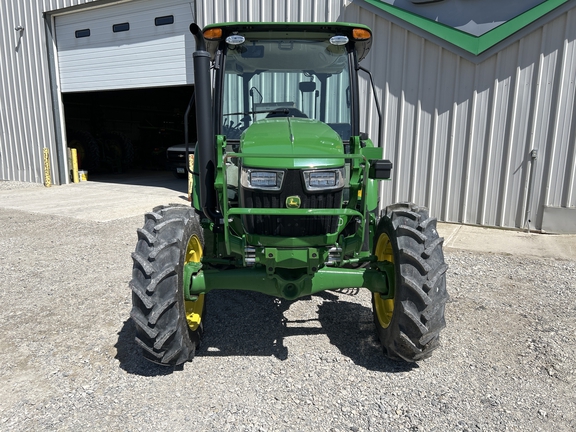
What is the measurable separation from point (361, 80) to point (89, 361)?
632 cm

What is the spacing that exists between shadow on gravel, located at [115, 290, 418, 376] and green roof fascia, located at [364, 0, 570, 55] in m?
4.64

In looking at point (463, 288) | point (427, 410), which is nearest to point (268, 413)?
point (427, 410)

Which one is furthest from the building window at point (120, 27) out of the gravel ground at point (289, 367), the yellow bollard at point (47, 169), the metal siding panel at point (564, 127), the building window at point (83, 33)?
the metal siding panel at point (564, 127)

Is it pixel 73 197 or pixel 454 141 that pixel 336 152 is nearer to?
pixel 454 141

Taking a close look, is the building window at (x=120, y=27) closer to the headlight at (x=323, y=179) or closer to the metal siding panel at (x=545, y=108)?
the metal siding panel at (x=545, y=108)

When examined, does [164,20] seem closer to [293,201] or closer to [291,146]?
[291,146]

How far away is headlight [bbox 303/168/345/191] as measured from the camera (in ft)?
8.96

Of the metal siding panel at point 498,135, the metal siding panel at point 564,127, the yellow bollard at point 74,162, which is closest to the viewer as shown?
the metal siding panel at point 564,127

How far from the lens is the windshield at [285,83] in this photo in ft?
11.5

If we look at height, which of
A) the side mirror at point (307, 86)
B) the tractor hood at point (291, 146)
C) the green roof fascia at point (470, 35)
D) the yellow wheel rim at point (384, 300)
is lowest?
the yellow wheel rim at point (384, 300)

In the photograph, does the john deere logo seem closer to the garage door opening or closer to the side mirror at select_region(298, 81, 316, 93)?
the side mirror at select_region(298, 81, 316, 93)

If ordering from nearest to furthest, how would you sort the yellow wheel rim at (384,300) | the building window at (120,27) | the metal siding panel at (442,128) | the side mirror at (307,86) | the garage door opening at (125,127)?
the yellow wheel rim at (384,300) → the side mirror at (307,86) → the metal siding panel at (442,128) → the building window at (120,27) → the garage door opening at (125,127)

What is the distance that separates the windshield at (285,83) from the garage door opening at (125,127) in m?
12.7

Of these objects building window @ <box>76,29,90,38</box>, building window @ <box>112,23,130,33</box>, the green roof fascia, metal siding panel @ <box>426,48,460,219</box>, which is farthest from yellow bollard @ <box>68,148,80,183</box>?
metal siding panel @ <box>426,48,460,219</box>
